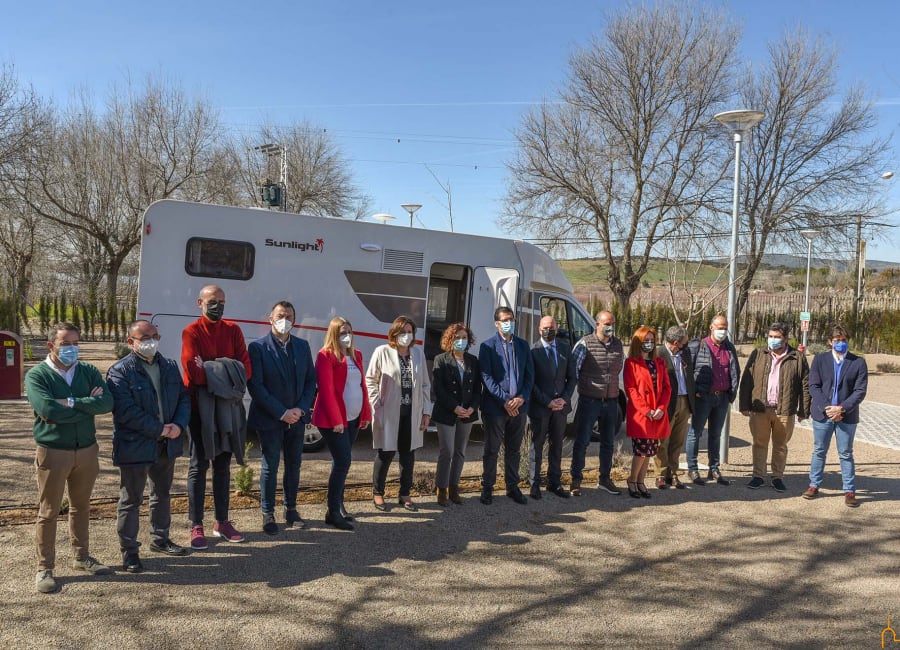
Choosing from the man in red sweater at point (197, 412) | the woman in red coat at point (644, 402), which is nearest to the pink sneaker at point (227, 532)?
the man in red sweater at point (197, 412)

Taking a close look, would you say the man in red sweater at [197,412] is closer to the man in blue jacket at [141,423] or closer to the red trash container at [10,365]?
the man in blue jacket at [141,423]

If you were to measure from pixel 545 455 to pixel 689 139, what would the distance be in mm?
19973

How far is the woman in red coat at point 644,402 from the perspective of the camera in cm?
700

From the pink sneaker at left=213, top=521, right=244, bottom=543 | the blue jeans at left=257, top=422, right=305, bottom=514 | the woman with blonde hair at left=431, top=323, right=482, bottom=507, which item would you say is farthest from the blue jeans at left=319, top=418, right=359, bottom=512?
the woman with blonde hair at left=431, top=323, right=482, bottom=507

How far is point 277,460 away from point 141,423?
1.33 m

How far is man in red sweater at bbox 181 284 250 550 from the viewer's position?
5.29 meters

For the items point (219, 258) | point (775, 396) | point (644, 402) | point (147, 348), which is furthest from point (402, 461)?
point (775, 396)

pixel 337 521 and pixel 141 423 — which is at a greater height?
pixel 141 423

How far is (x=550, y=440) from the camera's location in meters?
7.25

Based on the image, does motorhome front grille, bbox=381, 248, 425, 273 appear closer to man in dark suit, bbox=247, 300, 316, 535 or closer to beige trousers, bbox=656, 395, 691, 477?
man in dark suit, bbox=247, 300, 316, 535

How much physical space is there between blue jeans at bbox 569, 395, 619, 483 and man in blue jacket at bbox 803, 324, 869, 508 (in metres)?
2.04

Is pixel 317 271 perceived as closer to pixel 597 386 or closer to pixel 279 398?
pixel 279 398

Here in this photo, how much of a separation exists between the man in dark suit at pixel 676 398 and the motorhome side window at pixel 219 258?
4.90m

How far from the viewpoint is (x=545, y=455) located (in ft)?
28.8
